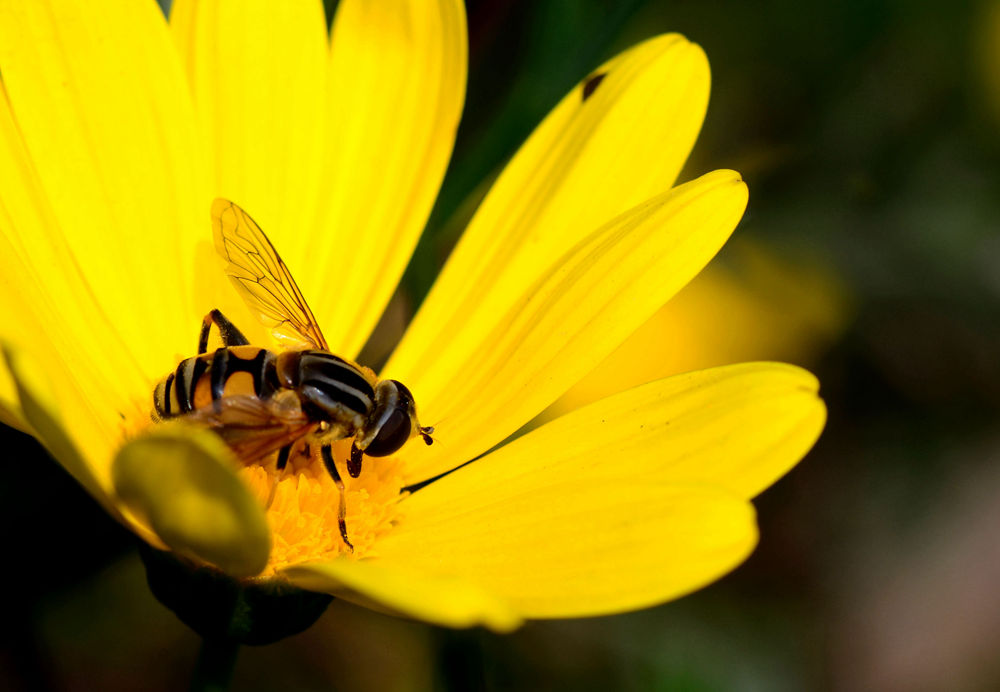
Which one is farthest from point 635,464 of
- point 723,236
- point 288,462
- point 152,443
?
point 152,443

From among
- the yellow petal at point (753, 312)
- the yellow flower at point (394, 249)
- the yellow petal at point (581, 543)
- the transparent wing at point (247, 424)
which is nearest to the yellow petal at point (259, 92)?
the yellow flower at point (394, 249)

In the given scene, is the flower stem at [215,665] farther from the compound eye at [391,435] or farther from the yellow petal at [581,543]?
the compound eye at [391,435]

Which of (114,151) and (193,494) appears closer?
(193,494)

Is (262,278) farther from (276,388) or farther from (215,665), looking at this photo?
(215,665)

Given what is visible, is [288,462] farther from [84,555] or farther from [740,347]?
[740,347]

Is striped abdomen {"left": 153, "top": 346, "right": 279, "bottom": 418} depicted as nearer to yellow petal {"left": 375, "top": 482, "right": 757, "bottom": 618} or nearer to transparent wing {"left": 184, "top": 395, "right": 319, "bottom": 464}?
transparent wing {"left": 184, "top": 395, "right": 319, "bottom": 464}

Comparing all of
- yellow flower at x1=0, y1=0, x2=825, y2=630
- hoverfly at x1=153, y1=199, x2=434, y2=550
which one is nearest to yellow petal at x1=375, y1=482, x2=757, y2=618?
yellow flower at x1=0, y1=0, x2=825, y2=630

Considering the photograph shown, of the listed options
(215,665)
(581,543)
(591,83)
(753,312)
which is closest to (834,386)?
(753,312)
